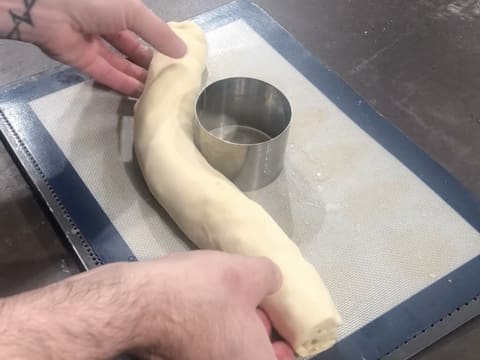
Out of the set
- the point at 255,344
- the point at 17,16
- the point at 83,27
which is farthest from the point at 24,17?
the point at 255,344

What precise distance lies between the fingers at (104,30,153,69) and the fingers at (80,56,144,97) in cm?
8

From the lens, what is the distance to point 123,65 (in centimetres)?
142

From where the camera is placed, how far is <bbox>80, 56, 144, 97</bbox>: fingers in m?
1.35

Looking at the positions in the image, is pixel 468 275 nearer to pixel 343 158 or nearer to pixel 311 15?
pixel 343 158

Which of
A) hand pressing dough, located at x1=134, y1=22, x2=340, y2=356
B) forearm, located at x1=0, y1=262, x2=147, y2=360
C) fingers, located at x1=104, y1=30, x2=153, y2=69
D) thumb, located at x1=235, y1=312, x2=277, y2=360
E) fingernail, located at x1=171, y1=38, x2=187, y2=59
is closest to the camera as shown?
forearm, located at x1=0, y1=262, x2=147, y2=360

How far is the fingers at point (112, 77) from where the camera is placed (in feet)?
4.43

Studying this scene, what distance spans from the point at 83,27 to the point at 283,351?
82 cm

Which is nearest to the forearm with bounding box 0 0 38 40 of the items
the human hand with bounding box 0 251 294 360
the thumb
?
the human hand with bounding box 0 251 294 360

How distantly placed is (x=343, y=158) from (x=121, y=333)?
0.73 m

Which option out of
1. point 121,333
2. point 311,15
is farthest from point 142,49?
point 121,333

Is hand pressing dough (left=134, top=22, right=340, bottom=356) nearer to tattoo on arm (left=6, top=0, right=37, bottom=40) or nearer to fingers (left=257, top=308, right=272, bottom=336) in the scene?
fingers (left=257, top=308, right=272, bottom=336)

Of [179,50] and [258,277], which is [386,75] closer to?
[179,50]

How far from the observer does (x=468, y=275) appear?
115 cm

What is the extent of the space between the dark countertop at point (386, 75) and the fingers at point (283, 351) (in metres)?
0.26
